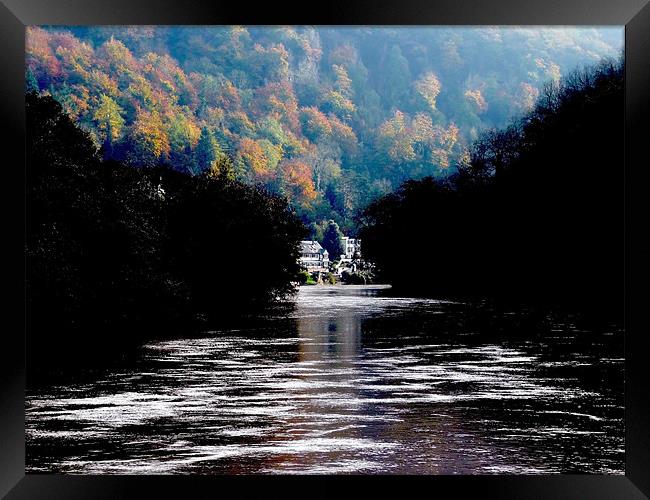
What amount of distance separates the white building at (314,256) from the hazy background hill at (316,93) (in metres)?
0.21

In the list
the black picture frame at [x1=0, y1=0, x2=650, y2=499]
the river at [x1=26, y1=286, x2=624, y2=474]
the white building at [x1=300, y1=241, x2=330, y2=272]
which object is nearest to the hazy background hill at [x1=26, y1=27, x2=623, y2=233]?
the white building at [x1=300, y1=241, x2=330, y2=272]

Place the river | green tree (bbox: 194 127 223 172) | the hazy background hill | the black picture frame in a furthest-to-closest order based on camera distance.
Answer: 1. green tree (bbox: 194 127 223 172)
2. the hazy background hill
3. the river
4. the black picture frame

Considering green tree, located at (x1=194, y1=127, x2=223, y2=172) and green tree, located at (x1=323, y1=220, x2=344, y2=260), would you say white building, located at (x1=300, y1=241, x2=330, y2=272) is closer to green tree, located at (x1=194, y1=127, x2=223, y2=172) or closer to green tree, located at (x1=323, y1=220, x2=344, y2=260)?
green tree, located at (x1=323, y1=220, x2=344, y2=260)

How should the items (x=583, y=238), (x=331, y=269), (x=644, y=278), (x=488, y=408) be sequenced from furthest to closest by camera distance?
(x=583, y=238) → (x=331, y=269) → (x=488, y=408) → (x=644, y=278)

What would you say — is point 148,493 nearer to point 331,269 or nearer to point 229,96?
point 331,269

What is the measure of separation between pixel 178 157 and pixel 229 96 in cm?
86

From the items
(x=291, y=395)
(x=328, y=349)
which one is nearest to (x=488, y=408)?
(x=291, y=395)

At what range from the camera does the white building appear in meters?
10.2

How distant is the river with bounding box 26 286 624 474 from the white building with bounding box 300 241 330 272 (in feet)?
0.94

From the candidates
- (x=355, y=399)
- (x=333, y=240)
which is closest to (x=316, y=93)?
(x=333, y=240)

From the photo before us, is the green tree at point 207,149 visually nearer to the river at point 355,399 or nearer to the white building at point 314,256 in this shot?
the white building at point 314,256
